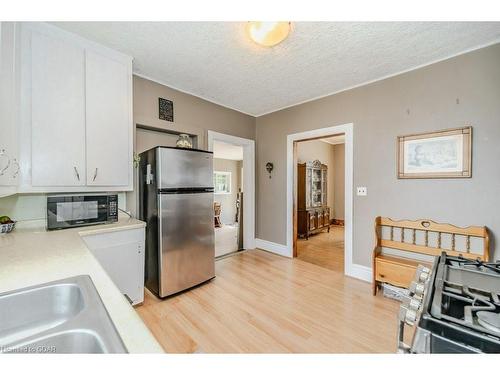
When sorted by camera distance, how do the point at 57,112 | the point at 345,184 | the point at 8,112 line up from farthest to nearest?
the point at 345,184 < the point at 57,112 < the point at 8,112

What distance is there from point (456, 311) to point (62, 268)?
1.51 m

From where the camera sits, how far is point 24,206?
181cm

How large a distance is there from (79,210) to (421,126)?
3.48 metres

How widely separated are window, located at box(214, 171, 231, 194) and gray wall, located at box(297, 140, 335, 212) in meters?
3.53

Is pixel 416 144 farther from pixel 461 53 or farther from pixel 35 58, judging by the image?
pixel 35 58

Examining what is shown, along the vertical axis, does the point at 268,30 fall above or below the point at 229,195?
above

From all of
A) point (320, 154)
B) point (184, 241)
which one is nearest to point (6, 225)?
point (184, 241)

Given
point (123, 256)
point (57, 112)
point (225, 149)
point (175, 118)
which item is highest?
point (225, 149)

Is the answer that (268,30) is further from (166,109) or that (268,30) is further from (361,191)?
(361,191)

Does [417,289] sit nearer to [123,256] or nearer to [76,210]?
[123,256]

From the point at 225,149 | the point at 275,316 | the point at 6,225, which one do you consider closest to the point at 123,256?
the point at 6,225

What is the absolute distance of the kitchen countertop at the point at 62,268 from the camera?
1.70 ft

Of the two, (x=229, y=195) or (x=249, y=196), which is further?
(x=229, y=195)

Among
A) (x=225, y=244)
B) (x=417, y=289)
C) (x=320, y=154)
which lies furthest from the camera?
(x=320, y=154)
